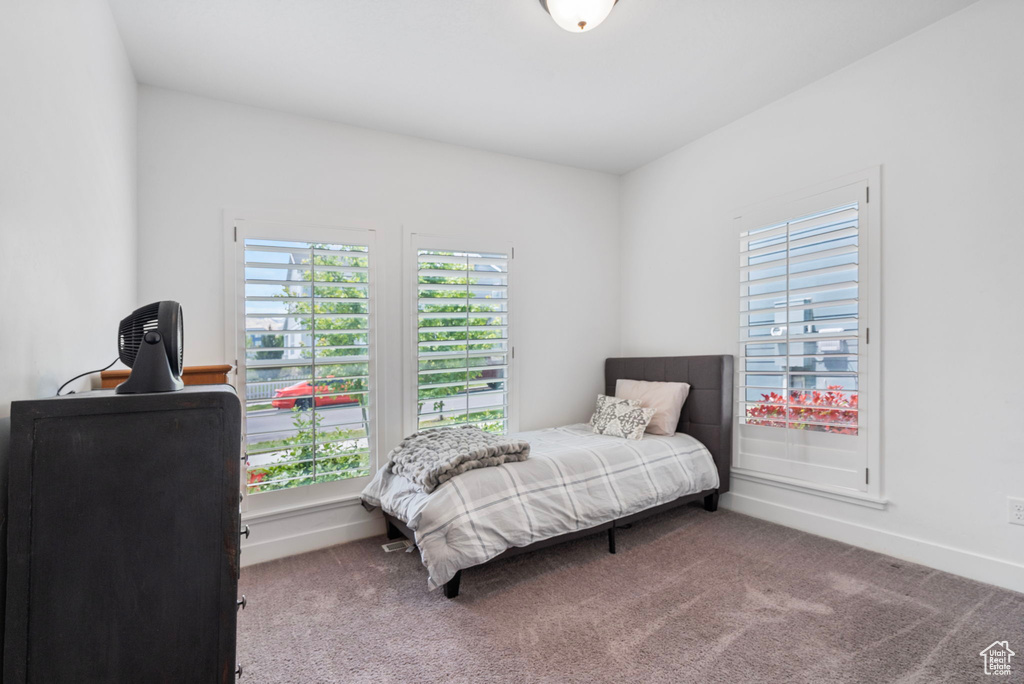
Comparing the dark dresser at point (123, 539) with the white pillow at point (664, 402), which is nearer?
the dark dresser at point (123, 539)

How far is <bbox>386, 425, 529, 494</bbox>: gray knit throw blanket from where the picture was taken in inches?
90.4

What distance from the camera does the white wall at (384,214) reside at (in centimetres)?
258

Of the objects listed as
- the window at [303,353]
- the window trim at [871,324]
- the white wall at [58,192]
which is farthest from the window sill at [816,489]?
the white wall at [58,192]

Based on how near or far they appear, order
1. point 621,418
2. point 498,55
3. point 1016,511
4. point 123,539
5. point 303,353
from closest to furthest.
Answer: point 123,539 → point 1016,511 → point 498,55 → point 303,353 → point 621,418

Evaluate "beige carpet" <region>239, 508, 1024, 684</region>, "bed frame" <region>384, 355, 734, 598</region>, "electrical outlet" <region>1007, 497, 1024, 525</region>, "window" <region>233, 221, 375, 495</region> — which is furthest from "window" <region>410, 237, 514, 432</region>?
"electrical outlet" <region>1007, 497, 1024, 525</region>

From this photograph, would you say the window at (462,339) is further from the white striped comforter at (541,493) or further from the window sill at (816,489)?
the window sill at (816,489)

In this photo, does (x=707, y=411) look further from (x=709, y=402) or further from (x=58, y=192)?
(x=58, y=192)

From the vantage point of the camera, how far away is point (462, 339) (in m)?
3.29

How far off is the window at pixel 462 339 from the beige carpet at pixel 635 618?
3.35ft

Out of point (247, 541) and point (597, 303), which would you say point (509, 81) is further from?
point (247, 541)

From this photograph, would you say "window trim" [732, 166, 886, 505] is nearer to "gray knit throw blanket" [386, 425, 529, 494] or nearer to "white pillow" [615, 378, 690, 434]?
"white pillow" [615, 378, 690, 434]

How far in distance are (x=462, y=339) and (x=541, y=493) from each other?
128 centimetres

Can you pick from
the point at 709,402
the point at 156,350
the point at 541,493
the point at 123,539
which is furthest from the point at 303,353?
the point at 709,402

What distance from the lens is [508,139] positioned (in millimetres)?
3357
